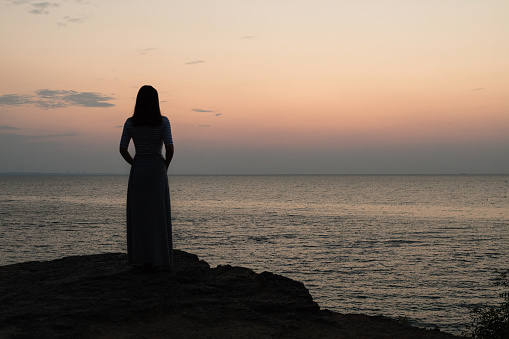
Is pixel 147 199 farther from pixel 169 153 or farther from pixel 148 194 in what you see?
pixel 169 153

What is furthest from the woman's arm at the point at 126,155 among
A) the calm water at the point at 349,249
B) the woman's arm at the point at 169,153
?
the calm water at the point at 349,249

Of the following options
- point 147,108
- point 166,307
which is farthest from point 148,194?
point 166,307

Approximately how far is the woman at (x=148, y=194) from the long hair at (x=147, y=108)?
0.30ft

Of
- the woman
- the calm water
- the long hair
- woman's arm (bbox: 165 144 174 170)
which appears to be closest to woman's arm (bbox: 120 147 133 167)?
the woman

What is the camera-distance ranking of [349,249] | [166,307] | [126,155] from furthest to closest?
→ [349,249] < [126,155] < [166,307]

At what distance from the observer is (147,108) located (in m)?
7.72

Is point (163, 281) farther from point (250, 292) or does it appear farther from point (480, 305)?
point (480, 305)

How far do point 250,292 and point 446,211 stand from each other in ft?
250

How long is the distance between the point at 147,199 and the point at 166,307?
1.95 metres

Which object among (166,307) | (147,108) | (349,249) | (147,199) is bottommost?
(349,249)

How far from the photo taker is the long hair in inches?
301

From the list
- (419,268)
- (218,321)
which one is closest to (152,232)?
(218,321)

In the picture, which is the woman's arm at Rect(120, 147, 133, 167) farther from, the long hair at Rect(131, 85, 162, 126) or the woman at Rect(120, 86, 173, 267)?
the long hair at Rect(131, 85, 162, 126)

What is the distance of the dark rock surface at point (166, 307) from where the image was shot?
6.58 meters
